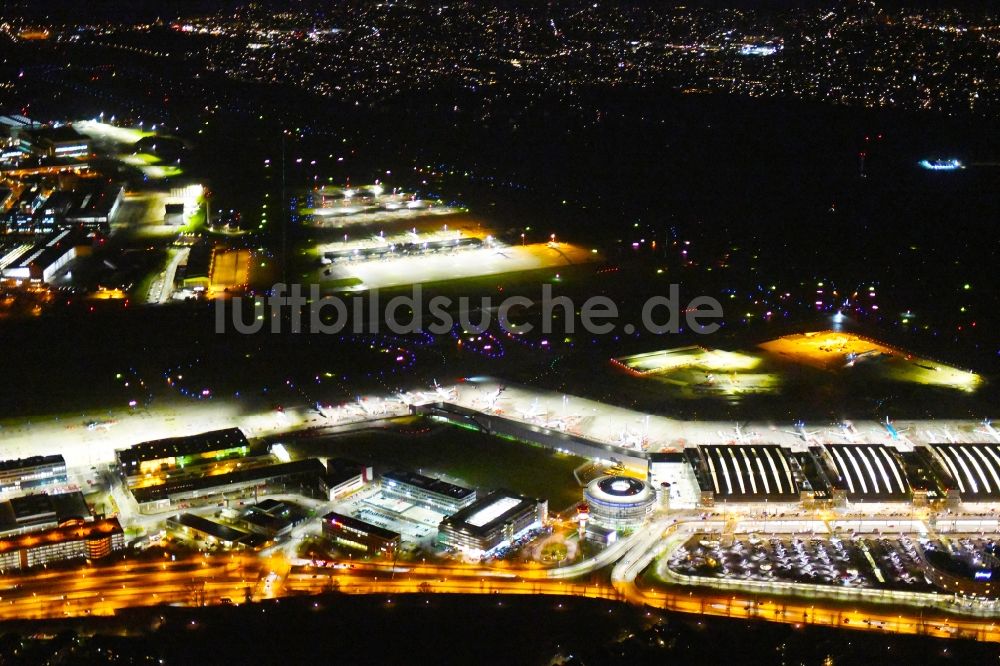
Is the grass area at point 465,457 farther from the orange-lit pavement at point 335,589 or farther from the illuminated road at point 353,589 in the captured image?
the orange-lit pavement at point 335,589

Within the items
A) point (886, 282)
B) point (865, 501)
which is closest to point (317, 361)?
point (865, 501)

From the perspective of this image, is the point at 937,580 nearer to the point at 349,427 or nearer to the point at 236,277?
the point at 349,427

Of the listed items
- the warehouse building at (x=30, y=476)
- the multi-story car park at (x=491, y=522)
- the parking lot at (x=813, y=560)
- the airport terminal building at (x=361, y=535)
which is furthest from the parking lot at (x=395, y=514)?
the warehouse building at (x=30, y=476)

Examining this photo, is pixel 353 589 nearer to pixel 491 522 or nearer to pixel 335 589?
pixel 335 589

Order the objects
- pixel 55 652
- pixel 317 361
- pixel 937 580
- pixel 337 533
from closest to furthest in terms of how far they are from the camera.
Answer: pixel 55 652, pixel 937 580, pixel 337 533, pixel 317 361

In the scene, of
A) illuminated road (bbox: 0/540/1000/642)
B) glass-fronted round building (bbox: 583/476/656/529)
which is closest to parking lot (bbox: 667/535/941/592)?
illuminated road (bbox: 0/540/1000/642)
